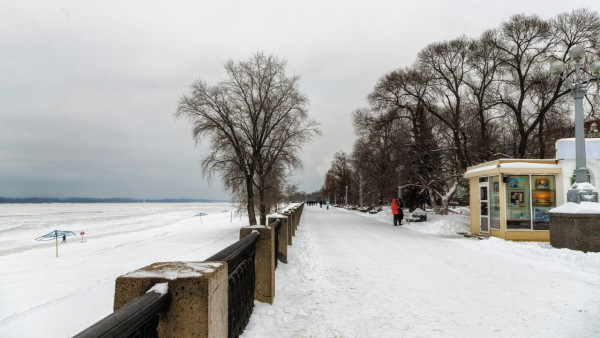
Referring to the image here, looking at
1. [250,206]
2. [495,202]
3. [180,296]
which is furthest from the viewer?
[250,206]

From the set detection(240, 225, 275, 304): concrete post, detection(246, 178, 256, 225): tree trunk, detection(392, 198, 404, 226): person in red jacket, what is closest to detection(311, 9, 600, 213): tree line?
detection(392, 198, 404, 226): person in red jacket

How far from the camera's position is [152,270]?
86.4 inches

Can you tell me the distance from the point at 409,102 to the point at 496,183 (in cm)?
1337

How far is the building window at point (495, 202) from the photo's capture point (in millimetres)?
14571

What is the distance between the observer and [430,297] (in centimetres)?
597

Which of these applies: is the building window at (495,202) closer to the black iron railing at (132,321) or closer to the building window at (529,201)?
the building window at (529,201)

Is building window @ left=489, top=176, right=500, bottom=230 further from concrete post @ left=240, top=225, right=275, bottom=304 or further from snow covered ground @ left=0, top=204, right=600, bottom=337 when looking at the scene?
concrete post @ left=240, top=225, right=275, bottom=304

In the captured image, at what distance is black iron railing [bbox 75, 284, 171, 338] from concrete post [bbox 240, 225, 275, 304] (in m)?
3.39

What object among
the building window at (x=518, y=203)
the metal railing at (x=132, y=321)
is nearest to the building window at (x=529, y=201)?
the building window at (x=518, y=203)

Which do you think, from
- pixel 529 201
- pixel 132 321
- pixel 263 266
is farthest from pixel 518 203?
pixel 132 321

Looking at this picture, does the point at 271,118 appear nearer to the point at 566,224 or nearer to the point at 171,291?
the point at 566,224

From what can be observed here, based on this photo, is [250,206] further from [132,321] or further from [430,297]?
[132,321]

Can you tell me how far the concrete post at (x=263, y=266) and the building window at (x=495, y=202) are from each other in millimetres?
12362

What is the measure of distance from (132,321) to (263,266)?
3983 millimetres
